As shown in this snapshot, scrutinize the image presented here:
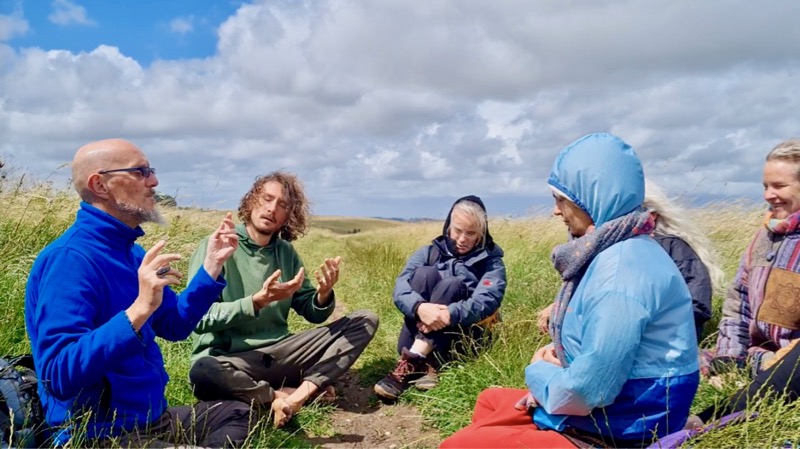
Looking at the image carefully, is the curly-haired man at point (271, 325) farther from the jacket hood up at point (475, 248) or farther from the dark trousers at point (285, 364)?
the jacket hood up at point (475, 248)

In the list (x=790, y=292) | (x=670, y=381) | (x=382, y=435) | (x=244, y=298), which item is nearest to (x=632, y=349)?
(x=670, y=381)

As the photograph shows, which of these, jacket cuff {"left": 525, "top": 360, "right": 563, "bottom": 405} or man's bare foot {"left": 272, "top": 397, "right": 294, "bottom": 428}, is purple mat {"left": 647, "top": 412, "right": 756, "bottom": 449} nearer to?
jacket cuff {"left": 525, "top": 360, "right": 563, "bottom": 405}

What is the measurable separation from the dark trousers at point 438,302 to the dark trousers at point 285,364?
0.36m

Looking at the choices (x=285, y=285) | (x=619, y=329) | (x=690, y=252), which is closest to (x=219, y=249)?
(x=285, y=285)

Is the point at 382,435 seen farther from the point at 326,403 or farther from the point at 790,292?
the point at 790,292

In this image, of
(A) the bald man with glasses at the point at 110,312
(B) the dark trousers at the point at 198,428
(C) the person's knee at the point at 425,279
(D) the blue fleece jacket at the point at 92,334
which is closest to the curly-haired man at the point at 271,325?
(C) the person's knee at the point at 425,279

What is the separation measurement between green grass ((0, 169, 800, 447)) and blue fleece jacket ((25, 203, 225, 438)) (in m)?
0.76

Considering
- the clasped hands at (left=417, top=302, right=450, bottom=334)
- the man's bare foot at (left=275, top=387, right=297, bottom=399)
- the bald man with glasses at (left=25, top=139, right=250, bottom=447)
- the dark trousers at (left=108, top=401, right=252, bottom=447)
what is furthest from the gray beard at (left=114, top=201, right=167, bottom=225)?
the clasped hands at (left=417, top=302, right=450, bottom=334)

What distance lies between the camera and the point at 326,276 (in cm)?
441

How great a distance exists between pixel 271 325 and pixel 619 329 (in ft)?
9.62

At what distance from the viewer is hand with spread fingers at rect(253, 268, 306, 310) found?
4.07 m

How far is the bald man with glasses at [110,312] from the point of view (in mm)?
2506

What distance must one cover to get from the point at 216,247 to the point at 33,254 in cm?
379

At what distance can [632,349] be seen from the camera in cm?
220
